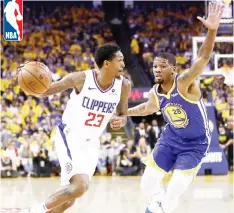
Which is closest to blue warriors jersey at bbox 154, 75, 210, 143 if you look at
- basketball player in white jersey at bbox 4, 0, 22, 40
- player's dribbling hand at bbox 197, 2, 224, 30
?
player's dribbling hand at bbox 197, 2, 224, 30

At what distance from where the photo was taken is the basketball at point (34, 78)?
244 inches

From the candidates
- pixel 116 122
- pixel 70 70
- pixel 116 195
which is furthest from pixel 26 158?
pixel 116 122

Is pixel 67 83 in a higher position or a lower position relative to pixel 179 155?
higher

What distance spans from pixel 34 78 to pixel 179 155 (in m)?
1.80

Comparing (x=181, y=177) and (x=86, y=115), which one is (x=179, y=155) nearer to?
(x=181, y=177)

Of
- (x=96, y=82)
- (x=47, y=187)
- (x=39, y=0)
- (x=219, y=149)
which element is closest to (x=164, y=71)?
(x=96, y=82)

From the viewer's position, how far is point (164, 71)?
21.2 ft

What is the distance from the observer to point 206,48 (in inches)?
227

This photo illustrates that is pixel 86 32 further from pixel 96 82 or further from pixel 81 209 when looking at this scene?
pixel 96 82

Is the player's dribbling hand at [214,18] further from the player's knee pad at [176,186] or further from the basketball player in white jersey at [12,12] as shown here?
the basketball player in white jersey at [12,12]

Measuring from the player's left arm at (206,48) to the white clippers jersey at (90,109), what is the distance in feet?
2.51

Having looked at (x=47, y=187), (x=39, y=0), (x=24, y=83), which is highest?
(x=39, y=0)

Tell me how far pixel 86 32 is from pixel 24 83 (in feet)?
47.1

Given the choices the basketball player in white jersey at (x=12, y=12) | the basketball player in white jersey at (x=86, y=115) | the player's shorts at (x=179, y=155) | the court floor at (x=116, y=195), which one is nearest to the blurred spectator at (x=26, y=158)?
the court floor at (x=116, y=195)
